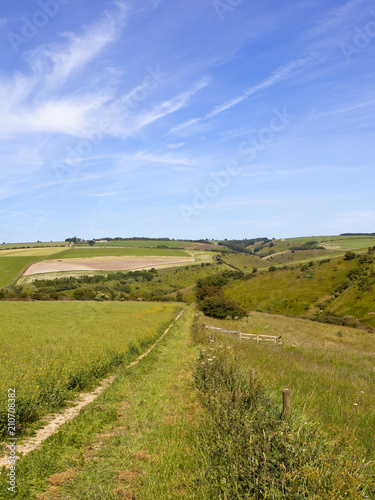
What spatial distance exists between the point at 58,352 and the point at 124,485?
8683 mm

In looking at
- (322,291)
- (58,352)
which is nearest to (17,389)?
(58,352)

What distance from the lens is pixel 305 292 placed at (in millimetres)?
89750

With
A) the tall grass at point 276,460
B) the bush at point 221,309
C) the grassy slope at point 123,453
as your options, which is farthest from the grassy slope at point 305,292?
the tall grass at point 276,460

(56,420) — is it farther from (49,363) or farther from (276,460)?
(276,460)

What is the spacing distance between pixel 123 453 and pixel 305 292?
299 feet

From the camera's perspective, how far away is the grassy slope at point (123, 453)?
5305 mm

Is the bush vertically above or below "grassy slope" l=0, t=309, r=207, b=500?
below

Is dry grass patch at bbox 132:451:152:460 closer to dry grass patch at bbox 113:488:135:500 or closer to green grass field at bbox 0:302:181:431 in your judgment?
dry grass patch at bbox 113:488:135:500

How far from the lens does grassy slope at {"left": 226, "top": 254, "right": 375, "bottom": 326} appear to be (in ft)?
246

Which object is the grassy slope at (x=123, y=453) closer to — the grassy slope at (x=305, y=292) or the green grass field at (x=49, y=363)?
the green grass field at (x=49, y=363)

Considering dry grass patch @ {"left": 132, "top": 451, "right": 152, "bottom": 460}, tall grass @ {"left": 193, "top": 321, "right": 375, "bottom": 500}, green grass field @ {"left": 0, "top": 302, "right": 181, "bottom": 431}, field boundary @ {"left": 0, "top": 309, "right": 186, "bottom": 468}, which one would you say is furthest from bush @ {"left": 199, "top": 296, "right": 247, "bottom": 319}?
dry grass patch @ {"left": 132, "top": 451, "right": 152, "bottom": 460}

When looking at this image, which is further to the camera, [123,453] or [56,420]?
[56,420]

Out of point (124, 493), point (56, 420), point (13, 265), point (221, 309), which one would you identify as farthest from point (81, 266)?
point (124, 493)

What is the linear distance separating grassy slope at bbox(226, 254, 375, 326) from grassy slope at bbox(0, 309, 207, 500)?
2612 inches
